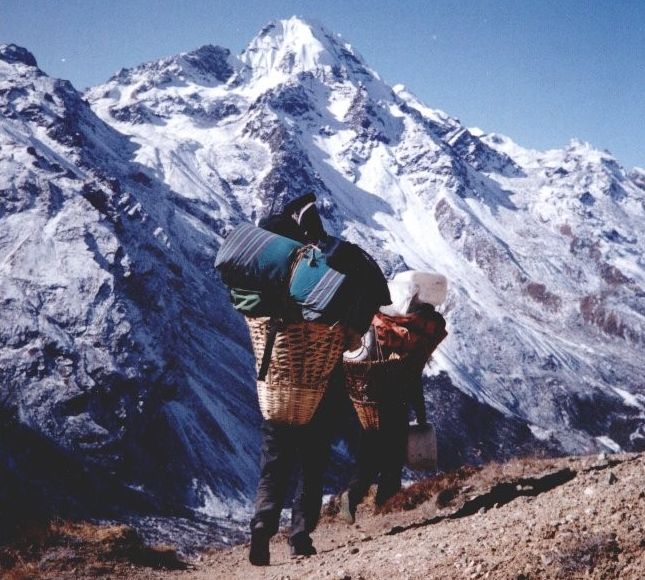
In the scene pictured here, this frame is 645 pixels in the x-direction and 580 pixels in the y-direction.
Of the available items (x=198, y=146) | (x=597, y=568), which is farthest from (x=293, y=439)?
(x=198, y=146)

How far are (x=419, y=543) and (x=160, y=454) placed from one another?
63.5 meters

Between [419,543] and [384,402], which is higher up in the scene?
[384,402]

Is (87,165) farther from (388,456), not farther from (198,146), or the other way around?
(388,456)

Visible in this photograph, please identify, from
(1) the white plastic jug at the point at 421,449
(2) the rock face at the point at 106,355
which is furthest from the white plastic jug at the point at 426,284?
(2) the rock face at the point at 106,355

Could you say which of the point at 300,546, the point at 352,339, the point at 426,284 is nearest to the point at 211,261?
the point at 426,284

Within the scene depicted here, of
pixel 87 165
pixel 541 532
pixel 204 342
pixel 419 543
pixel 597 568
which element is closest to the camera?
pixel 597 568

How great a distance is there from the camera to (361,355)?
444cm

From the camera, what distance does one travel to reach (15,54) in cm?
14000

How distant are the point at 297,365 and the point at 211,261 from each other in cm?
10043

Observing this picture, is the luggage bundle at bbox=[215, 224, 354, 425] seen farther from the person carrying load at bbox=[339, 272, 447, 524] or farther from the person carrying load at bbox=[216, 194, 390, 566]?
the person carrying load at bbox=[339, 272, 447, 524]

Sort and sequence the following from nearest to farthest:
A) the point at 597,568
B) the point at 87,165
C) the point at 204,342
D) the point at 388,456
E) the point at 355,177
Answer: the point at 597,568 → the point at 388,456 → the point at 204,342 → the point at 87,165 → the point at 355,177

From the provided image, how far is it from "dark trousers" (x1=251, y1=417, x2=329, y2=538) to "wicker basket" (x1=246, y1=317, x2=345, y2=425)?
0.59 ft

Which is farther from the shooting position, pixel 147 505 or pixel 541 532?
pixel 147 505

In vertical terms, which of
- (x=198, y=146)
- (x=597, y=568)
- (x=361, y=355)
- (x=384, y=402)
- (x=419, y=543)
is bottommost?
(x=419, y=543)
